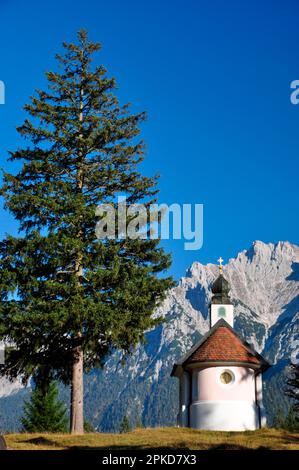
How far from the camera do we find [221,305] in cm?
4597

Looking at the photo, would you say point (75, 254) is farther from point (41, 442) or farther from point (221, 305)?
point (221, 305)

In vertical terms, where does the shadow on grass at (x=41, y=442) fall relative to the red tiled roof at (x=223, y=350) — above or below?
below

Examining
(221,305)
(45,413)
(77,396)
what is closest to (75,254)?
(77,396)

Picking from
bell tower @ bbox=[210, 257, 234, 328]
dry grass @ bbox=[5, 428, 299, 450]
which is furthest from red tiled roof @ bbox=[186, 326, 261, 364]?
dry grass @ bbox=[5, 428, 299, 450]

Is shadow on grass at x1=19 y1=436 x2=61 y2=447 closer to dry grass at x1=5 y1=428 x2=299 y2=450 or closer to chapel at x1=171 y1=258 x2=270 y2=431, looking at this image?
dry grass at x1=5 y1=428 x2=299 y2=450

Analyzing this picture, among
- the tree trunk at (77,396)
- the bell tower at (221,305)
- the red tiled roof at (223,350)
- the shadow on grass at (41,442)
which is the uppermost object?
the bell tower at (221,305)

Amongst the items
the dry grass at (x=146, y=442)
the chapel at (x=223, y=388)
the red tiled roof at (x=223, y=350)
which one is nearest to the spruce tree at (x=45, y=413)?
the chapel at (x=223, y=388)

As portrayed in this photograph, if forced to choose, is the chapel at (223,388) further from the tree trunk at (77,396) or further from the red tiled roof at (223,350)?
the tree trunk at (77,396)

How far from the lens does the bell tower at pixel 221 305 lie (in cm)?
4572

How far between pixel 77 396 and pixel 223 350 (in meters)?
10.3

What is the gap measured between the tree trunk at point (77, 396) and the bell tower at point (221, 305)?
18318 millimetres

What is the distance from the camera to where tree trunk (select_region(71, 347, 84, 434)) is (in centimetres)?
2734

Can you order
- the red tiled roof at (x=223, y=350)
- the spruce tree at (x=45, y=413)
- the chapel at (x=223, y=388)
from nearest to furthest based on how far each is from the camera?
the chapel at (x=223, y=388), the red tiled roof at (x=223, y=350), the spruce tree at (x=45, y=413)

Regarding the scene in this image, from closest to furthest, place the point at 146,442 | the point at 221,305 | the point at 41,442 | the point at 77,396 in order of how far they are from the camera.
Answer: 1. the point at 146,442
2. the point at 41,442
3. the point at 77,396
4. the point at 221,305
